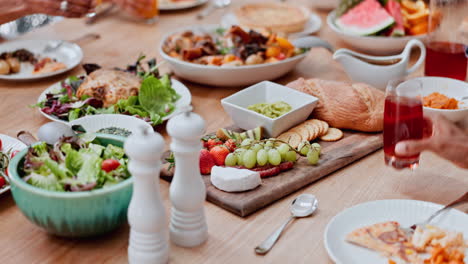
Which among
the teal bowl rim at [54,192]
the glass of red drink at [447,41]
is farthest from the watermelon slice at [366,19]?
the teal bowl rim at [54,192]

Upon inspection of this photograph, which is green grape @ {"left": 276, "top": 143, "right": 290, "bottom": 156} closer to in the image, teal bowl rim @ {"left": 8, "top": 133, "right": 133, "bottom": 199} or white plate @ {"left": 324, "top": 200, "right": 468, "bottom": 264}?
white plate @ {"left": 324, "top": 200, "right": 468, "bottom": 264}

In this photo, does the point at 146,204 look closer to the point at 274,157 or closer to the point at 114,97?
the point at 274,157

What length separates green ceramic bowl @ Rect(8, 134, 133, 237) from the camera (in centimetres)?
121

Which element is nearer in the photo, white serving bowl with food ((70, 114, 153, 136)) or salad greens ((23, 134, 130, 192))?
salad greens ((23, 134, 130, 192))

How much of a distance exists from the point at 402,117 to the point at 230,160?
516 millimetres

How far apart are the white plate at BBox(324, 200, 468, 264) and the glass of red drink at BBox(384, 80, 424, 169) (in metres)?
0.18

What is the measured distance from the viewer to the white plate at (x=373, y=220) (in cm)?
124

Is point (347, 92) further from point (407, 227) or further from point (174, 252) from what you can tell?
point (174, 252)

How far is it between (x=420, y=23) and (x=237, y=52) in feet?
3.42

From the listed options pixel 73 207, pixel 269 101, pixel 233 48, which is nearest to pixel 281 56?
pixel 233 48

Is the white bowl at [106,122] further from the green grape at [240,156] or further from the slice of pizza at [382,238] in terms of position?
the slice of pizza at [382,238]

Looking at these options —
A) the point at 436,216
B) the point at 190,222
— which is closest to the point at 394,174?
the point at 436,216

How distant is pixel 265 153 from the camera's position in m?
1.60

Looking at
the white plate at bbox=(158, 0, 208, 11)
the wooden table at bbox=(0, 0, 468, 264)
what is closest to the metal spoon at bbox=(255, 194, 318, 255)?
the wooden table at bbox=(0, 0, 468, 264)
